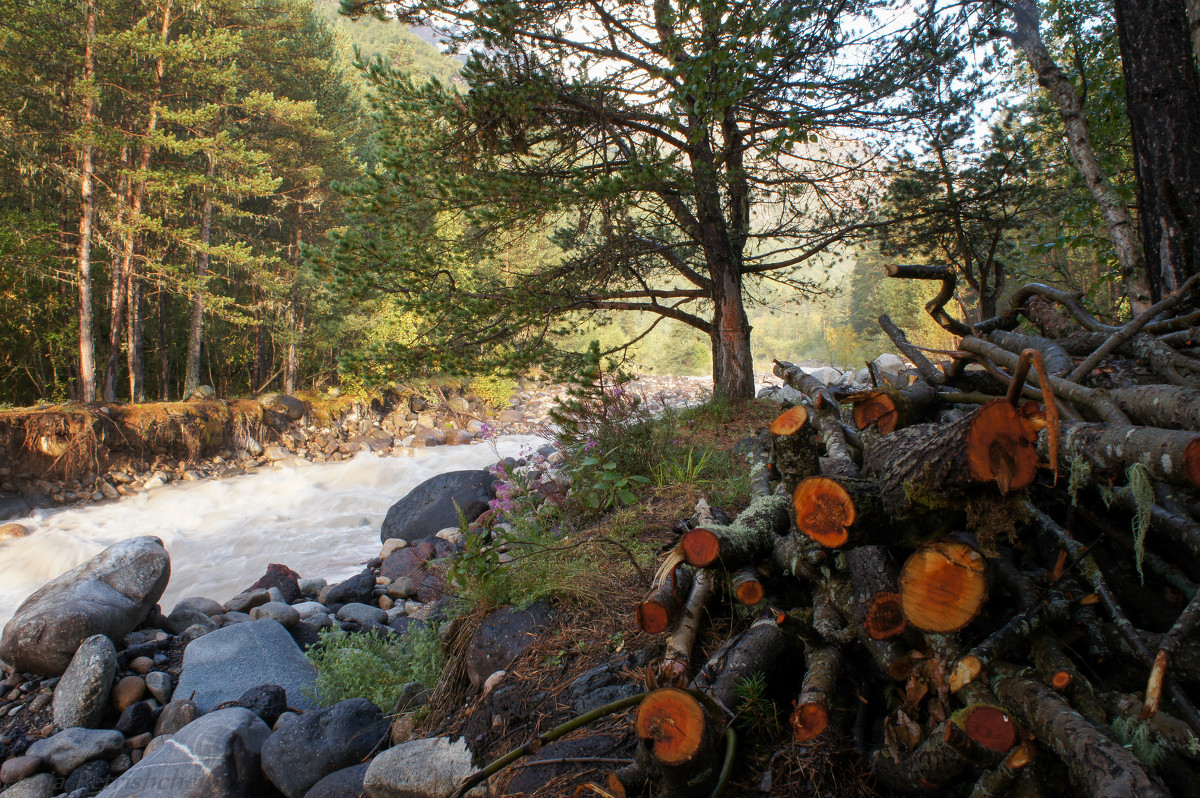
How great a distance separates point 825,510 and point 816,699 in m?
0.57

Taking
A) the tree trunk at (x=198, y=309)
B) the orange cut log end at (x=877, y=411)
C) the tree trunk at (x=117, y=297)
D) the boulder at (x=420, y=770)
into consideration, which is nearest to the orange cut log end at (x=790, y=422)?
the orange cut log end at (x=877, y=411)

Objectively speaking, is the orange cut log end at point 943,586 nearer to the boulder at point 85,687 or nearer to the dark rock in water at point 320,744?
the dark rock in water at point 320,744

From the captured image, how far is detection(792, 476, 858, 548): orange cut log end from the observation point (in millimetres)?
1811

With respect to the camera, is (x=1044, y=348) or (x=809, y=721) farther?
(x=1044, y=348)

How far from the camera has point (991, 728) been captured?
1410 mm

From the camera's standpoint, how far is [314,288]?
1678cm

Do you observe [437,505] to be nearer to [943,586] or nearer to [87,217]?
[943,586]

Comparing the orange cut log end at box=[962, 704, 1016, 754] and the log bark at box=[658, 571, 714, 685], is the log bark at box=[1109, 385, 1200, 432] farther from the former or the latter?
the log bark at box=[658, 571, 714, 685]

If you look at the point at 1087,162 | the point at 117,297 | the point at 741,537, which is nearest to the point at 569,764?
the point at 741,537

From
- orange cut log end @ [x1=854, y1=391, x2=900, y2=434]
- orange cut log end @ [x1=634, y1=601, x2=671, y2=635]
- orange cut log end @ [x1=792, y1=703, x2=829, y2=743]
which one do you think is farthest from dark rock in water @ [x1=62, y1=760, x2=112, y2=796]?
orange cut log end @ [x1=854, y1=391, x2=900, y2=434]

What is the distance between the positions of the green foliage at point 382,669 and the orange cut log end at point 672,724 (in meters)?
2.08

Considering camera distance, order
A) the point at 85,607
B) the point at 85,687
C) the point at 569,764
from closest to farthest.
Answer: the point at 569,764 < the point at 85,687 < the point at 85,607

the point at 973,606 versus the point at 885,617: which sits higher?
the point at 973,606

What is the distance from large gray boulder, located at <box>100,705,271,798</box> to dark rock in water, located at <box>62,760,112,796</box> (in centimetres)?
95
